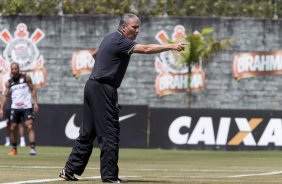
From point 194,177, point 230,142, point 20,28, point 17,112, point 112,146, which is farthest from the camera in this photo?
point 20,28

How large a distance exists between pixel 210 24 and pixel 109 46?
30.0 metres

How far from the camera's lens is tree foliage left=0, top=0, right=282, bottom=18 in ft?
138

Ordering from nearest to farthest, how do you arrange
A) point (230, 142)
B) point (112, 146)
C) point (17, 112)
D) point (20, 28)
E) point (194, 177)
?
1. point (112, 146)
2. point (194, 177)
3. point (17, 112)
4. point (230, 142)
5. point (20, 28)

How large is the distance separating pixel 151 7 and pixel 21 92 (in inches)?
740

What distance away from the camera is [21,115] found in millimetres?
24984

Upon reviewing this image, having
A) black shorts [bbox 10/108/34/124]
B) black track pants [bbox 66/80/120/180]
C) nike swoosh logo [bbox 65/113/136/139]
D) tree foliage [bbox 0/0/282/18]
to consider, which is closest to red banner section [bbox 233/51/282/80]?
tree foliage [bbox 0/0/282/18]

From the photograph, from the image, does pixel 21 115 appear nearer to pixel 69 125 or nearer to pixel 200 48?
pixel 69 125

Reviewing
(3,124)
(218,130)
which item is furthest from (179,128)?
(3,124)

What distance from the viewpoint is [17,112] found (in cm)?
2478

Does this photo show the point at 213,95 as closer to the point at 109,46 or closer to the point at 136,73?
the point at 136,73

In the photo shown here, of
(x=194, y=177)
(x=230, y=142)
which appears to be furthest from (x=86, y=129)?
(x=230, y=142)

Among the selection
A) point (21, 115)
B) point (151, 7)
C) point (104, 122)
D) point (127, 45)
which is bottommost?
point (21, 115)

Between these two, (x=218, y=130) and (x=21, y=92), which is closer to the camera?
(x=21, y=92)

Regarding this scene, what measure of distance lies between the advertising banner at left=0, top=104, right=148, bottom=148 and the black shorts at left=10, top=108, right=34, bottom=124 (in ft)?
17.2
